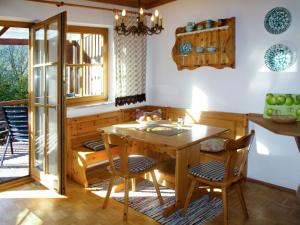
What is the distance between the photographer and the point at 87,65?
4.05 meters

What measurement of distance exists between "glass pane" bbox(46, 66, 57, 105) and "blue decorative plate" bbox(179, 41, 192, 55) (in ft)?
5.67

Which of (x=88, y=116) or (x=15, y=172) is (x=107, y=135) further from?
(x=15, y=172)

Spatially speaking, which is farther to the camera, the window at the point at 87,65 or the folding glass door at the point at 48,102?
the window at the point at 87,65

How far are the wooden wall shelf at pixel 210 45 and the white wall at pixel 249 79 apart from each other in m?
0.08

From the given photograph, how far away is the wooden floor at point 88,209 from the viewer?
8.52 feet

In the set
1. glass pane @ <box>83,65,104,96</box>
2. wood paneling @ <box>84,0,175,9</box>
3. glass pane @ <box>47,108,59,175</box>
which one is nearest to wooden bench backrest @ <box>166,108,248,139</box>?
glass pane @ <box>83,65,104,96</box>

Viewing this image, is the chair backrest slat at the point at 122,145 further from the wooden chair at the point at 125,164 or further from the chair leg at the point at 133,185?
the chair leg at the point at 133,185

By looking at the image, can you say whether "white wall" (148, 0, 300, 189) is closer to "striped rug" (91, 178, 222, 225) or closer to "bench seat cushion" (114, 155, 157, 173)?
"striped rug" (91, 178, 222, 225)

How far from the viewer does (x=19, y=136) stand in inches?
158

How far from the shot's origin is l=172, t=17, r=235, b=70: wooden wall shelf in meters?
3.51

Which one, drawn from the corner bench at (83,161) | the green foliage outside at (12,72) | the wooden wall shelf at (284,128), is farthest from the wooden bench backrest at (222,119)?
the green foliage outside at (12,72)

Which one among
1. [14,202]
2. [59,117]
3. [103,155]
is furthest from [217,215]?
[14,202]

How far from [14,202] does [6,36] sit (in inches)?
109

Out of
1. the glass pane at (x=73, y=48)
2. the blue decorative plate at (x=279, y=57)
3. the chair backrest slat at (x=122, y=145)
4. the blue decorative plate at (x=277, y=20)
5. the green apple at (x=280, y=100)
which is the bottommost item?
the chair backrest slat at (x=122, y=145)
